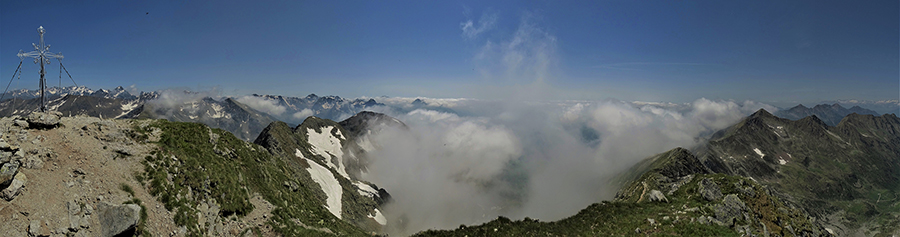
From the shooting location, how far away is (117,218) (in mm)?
18984

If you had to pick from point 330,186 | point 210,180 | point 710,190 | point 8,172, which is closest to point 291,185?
point 210,180

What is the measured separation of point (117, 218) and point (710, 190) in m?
59.3

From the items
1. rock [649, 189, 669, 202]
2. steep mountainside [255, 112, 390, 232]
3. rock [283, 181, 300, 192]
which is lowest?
steep mountainside [255, 112, 390, 232]

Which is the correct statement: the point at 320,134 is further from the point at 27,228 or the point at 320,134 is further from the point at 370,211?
the point at 27,228

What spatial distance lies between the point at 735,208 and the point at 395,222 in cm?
9438

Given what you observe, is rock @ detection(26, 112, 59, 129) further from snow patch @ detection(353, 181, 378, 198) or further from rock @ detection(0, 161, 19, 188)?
snow patch @ detection(353, 181, 378, 198)

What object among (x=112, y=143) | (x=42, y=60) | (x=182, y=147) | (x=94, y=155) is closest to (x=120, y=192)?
(x=94, y=155)

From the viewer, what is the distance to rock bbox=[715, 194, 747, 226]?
103ft

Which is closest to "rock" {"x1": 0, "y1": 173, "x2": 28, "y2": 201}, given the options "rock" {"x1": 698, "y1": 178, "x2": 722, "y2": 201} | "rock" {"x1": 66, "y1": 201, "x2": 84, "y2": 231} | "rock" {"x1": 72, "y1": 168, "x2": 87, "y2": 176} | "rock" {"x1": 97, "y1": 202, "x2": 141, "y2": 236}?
"rock" {"x1": 66, "y1": 201, "x2": 84, "y2": 231}

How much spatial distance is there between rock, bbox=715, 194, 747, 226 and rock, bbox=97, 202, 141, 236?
4918cm

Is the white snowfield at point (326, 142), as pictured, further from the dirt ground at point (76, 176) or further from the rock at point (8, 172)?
the rock at point (8, 172)

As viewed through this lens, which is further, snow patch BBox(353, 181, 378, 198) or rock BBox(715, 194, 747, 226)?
snow patch BBox(353, 181, 378, 198)

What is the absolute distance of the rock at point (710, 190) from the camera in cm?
3915

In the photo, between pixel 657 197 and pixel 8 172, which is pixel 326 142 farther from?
pixel 657 197
